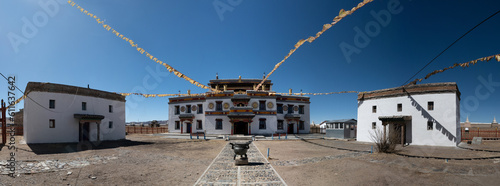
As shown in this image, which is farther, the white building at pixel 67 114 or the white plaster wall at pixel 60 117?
the white building at pixel 67 114

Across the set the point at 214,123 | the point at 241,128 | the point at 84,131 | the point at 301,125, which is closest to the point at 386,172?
the point at 241,128

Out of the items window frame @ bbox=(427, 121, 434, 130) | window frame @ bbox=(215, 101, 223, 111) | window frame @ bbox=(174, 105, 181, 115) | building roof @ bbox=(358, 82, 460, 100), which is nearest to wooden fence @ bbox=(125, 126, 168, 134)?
window frame @ bbox=(174, 105, 181, 115)

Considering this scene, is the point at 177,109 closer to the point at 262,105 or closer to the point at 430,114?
the point at 262,105

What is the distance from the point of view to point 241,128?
3309 cm

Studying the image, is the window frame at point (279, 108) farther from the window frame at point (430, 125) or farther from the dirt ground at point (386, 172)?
the dirt ground at point (386, 172)

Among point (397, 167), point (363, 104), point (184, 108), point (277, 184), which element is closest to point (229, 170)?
point (277, 184)

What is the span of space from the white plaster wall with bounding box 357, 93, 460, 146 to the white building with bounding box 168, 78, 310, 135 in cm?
1594

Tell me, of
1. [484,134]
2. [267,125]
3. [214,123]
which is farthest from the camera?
[267,125]

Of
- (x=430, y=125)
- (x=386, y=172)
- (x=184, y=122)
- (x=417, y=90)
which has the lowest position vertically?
(x=184, y=122)

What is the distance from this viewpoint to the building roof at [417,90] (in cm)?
1853

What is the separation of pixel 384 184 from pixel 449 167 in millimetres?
5289

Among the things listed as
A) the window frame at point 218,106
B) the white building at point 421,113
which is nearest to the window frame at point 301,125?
the window frame at point 218,106

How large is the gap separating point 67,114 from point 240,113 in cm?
1992

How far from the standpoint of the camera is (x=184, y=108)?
3716cm
